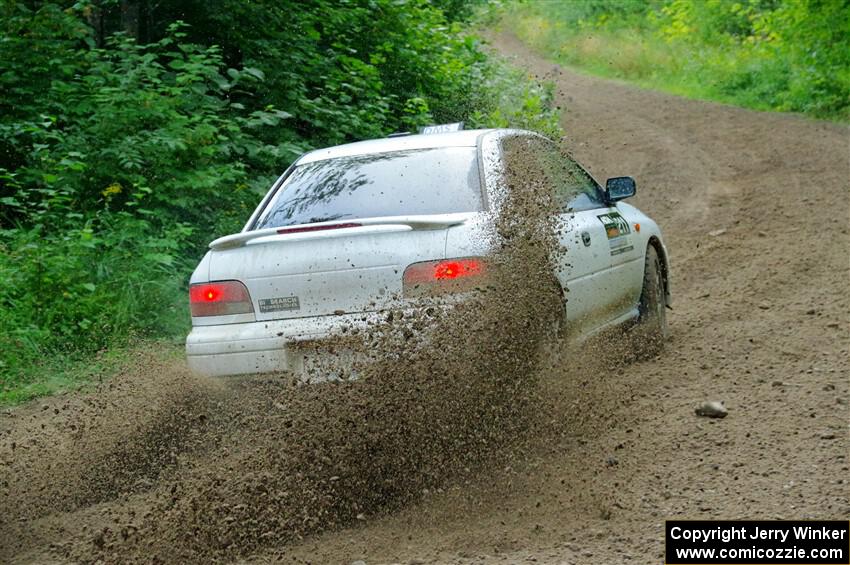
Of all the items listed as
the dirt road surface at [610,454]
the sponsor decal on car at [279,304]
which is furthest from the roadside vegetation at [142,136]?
the sponsor decal on car at [279,304]

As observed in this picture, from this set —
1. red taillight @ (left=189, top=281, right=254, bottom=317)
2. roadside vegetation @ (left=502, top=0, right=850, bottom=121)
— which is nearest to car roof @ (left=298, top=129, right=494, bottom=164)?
red taillight @ (left=189, top=281, right=254, bottom=317)

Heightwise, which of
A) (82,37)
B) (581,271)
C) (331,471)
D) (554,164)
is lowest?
(331,471)

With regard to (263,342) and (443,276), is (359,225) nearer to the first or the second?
(443,276)

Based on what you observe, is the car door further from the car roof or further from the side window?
the car roof

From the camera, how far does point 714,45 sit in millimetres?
29375

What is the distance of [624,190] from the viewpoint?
6770 millimetres

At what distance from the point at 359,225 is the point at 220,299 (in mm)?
848

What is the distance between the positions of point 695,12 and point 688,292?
80.8ft

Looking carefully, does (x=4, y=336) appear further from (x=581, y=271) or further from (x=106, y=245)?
(x=581, y=271)

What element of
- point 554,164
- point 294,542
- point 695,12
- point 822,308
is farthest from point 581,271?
point 695,12

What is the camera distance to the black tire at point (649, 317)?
6.95 metres

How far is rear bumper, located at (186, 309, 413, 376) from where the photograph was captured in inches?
190

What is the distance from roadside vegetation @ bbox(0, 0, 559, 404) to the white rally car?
9.12 feet

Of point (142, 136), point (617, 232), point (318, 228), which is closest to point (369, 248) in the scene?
point (318, 228)
